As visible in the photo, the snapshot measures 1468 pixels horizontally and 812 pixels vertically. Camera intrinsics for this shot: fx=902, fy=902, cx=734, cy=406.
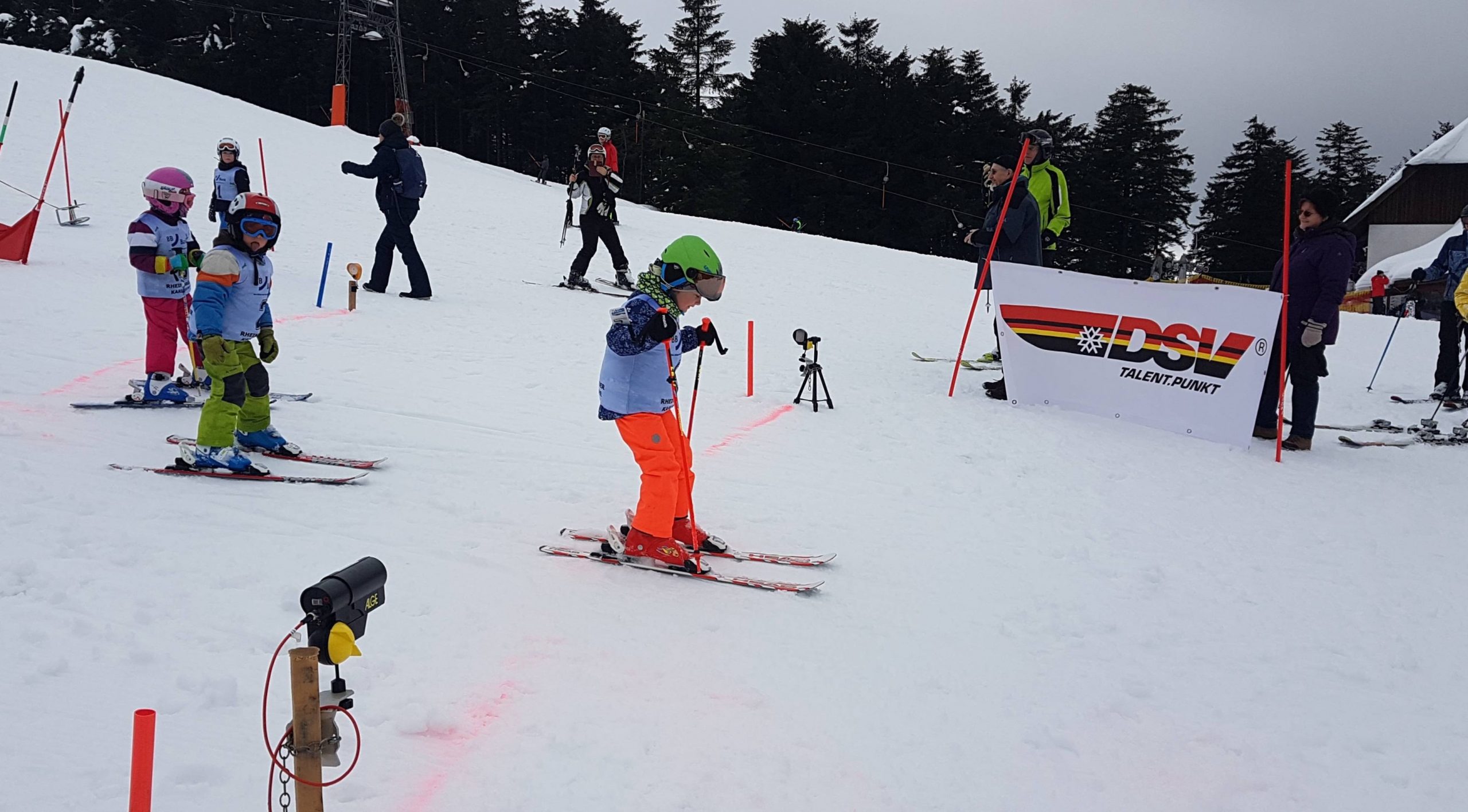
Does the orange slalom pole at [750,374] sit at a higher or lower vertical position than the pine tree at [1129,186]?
lower

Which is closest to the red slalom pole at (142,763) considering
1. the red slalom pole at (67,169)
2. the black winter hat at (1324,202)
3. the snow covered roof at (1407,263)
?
the black winter hat at (1324,202)

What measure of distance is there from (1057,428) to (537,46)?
5659 cm

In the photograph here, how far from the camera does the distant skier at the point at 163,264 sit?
6.33m

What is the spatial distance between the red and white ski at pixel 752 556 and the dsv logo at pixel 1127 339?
4282 mm

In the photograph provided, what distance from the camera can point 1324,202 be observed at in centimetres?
718

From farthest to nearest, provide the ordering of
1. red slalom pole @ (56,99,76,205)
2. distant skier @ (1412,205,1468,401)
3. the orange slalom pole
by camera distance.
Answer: red slalom pole @ (56,99,76,205), distant skier @ (1412,205,1468,401), the orange slalom pole

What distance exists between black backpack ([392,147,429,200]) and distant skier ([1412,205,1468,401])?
11504 millimetres

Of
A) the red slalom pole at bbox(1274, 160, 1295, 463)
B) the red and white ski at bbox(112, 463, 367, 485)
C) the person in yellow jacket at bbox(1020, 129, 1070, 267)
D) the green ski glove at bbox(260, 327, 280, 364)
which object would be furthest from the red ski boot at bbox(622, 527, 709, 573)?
the person in yellow jacket at bbox(1020, 129, 1070, 267)

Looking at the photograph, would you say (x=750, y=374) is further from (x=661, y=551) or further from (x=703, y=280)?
(x=661, y=551)

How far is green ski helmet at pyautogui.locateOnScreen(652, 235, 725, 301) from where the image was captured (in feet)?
14.3

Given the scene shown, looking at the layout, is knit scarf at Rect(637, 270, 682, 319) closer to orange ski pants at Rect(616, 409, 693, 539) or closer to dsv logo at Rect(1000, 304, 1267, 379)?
orange ski pants at Rect(616, 409, 693, 539)

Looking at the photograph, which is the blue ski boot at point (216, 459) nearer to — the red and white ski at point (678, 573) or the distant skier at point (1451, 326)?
the red and white ski at point (678, 573)

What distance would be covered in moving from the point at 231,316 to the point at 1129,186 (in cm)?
4959

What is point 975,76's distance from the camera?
163 ft
